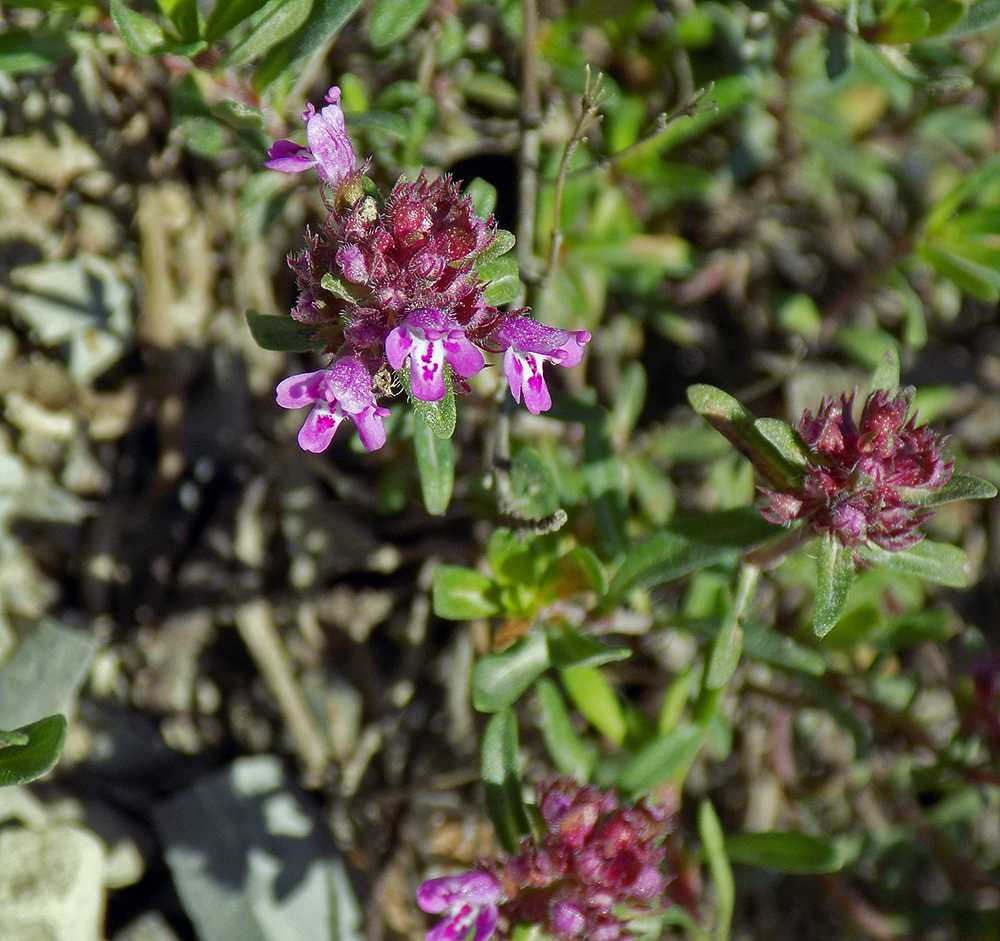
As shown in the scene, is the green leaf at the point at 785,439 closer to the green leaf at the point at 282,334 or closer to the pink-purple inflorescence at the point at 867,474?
the pink-purple inflorescence at the point at 867,474

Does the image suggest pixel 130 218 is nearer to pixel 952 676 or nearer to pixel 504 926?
pixel 504 926

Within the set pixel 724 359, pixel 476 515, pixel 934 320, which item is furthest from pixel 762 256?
pixel 476 515

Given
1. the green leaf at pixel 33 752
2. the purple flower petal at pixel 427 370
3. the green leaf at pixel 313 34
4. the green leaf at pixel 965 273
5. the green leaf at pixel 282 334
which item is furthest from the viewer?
the green leaf at pixel 965 273

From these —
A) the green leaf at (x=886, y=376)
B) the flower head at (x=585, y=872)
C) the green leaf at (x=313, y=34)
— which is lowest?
the flower head at (x=585, y=872)

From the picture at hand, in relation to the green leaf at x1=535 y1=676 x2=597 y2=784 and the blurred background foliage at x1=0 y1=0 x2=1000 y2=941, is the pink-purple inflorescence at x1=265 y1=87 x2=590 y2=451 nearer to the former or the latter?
the blurred background foliage at x1=0 y1=0 x2=1000 y2=941

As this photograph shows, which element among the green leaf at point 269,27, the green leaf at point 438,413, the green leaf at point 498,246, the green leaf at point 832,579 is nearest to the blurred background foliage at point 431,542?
the green leaf at point 269,27

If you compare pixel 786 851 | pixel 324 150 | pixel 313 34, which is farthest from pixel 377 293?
pixel 786 851
